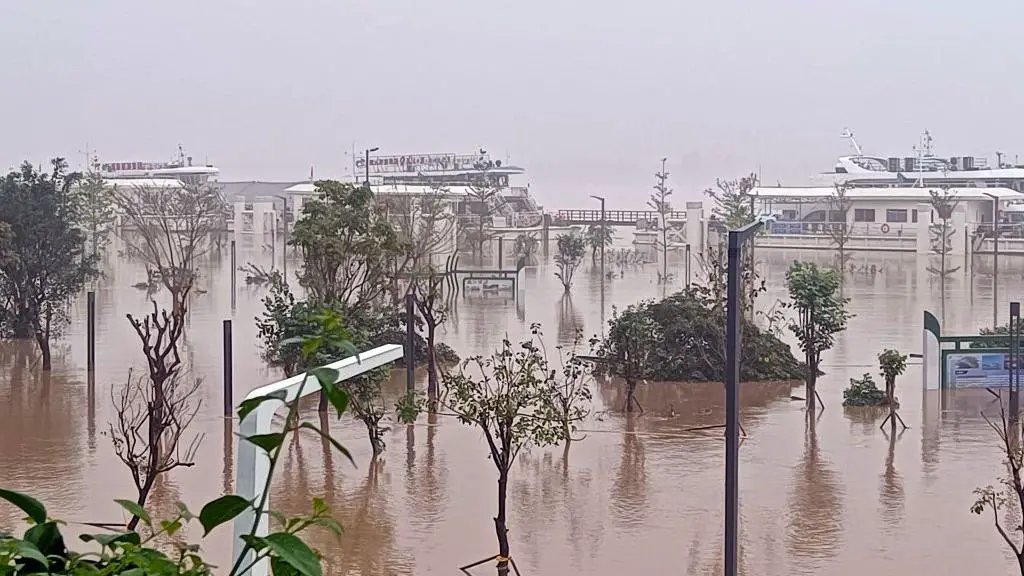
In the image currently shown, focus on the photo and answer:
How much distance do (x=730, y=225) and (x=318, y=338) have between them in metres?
8.21

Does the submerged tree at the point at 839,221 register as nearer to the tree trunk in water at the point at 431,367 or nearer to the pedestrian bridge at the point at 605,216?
the pedestrian bridge at the point at 605,216

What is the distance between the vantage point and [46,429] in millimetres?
5129

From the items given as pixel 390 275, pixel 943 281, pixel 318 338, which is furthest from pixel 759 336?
pixel 318 338

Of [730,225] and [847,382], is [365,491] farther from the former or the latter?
[730,225]

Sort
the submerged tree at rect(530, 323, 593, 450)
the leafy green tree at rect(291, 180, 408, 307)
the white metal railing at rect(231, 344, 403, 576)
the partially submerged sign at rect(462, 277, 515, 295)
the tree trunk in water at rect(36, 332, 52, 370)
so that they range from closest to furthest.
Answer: the white metal railing at rect(231, 344, 403, 576)
the submerged tree at rect(530, 323, 593, 450)
the leafy green tree at rect(291, 180, 408, 307)
the tree trunk in water at rect(36, 332, 52, 370)
the partially submerged sign at rect(462, 277, 515, 295)

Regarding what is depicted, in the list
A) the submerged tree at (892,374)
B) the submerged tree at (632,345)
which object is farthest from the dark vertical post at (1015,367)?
the submerged tree at (632,345)

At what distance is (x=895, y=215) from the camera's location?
34.4 feet

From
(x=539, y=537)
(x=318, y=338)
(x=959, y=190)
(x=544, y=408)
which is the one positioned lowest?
(x=539, y=537)

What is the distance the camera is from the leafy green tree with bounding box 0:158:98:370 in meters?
6.48

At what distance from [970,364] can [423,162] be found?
537 centimetres

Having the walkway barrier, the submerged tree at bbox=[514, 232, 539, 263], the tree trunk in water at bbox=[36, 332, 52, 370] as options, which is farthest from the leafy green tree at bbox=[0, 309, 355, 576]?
the submerged tree at bbox=[514, 232, 539, 263]

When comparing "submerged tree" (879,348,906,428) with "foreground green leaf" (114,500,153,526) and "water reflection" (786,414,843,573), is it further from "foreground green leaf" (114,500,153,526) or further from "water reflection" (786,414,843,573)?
"foreground green leaf" (114,500,153,526)

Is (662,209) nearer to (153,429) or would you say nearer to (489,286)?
(489,286)

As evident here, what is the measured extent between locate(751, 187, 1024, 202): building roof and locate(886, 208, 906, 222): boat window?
11cm
